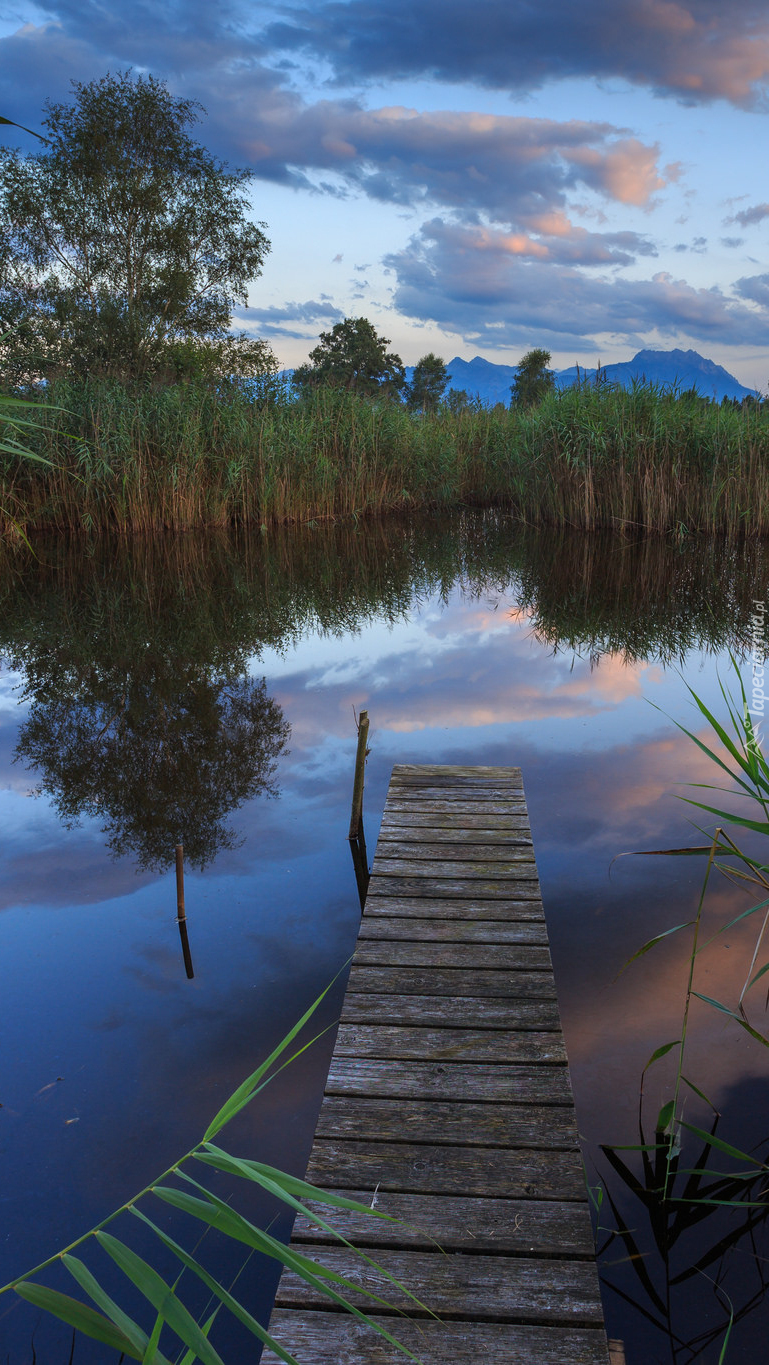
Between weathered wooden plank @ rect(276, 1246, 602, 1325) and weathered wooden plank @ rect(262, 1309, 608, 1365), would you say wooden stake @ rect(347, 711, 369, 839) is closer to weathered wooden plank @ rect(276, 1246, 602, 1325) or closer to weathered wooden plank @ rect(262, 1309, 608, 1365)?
weathered wooden plank @ rect(276, 1246, 602, 1325)

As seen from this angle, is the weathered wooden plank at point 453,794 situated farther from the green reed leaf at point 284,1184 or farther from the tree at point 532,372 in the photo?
the tree at point 532,372

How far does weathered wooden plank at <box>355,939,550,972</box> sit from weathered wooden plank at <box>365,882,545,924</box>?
173mm

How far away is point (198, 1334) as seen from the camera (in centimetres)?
70

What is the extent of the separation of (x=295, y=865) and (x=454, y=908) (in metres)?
1.08

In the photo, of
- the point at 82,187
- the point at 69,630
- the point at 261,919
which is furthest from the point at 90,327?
the point at 261,919

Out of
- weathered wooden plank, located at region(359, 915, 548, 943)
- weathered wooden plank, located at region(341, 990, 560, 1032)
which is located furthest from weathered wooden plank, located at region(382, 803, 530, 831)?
weathered wooden plank, located at region(341, 990, 560, 1032)

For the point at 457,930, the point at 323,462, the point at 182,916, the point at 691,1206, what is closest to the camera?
the point at 691,1206

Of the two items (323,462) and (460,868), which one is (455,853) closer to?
(460,868)

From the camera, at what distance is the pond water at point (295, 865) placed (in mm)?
2021

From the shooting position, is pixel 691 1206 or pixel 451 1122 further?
pixel 691 1206

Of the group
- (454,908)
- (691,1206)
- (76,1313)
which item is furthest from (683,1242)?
(76,1313)

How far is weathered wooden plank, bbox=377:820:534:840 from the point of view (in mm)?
3406

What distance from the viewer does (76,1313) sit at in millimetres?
708

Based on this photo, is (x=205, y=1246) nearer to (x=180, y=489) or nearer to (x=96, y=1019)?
(x=96, y=1019)
